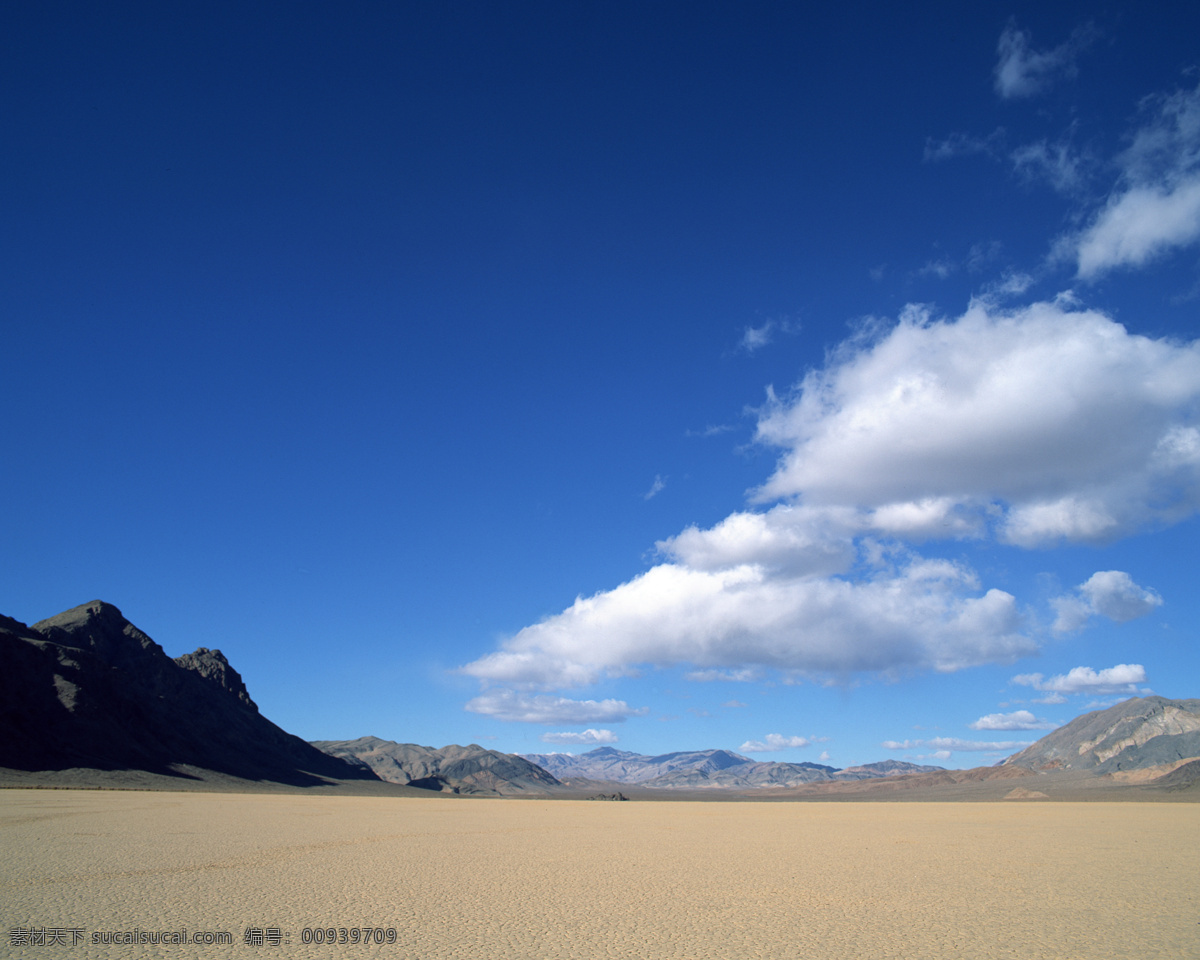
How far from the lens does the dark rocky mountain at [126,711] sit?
80125 mm

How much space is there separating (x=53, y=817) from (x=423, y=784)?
522 ft

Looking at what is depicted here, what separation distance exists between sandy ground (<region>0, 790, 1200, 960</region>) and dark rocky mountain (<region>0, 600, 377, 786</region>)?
6919 centimetres

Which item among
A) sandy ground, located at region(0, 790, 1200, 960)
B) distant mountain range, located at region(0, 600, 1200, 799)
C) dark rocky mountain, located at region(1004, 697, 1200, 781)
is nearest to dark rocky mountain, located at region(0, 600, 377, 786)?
distant mountain range, located at region(0, 600, 1200, 799)

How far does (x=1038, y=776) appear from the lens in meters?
184

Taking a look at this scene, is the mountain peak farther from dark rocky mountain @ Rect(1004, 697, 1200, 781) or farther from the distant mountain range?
dark rocky mountain @ Rect(1004, 697, 1200, 781)

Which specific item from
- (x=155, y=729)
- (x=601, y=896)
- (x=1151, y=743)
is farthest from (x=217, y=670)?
(x=1151, y=743)

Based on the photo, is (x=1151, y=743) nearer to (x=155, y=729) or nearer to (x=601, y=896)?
(x=601, y=896)

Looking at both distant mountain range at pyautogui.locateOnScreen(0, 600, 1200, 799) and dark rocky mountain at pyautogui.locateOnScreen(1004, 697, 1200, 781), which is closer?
distant mountain range at pyautogui.locateOnScreen(0, 600, 1200, 799)

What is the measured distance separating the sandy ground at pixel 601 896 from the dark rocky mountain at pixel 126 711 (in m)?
69.2

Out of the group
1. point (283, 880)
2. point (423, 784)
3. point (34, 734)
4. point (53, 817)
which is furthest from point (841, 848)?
point (423, 784)

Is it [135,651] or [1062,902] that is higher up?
[135,651]

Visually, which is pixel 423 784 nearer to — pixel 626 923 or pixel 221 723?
pixel 221 723

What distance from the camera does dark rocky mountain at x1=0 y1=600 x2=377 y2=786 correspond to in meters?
80.1

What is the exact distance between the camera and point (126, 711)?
95.5 metres
